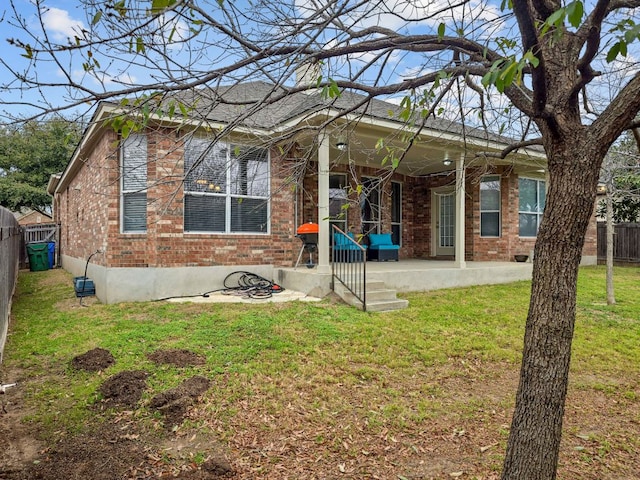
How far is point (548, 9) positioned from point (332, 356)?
3.56m

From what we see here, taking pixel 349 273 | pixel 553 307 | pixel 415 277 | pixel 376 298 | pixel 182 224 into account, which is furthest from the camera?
pixel 415 277

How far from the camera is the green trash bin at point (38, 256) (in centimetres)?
1363

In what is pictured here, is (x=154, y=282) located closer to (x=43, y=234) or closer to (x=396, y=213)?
(x=396, y=213)

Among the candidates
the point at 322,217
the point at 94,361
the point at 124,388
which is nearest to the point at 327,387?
the point at 124,388

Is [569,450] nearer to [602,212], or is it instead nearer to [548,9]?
[548,9]

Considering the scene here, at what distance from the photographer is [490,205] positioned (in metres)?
11.4

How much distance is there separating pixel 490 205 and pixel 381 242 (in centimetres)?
344

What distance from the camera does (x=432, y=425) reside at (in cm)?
304

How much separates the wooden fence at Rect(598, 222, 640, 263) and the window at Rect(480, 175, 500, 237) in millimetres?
5704

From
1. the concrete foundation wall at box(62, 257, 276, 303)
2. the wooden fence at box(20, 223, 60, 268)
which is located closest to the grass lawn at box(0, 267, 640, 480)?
the concrete foundation wall at box(62, 257, 276, 303)

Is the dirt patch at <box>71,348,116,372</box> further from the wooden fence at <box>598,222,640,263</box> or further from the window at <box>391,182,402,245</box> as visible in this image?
the wooden fence at <box>598,222,640,263</box>

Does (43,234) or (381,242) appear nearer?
(381,242)

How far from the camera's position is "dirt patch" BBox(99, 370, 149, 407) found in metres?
3.30

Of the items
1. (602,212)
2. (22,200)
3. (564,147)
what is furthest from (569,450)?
(22,200)
